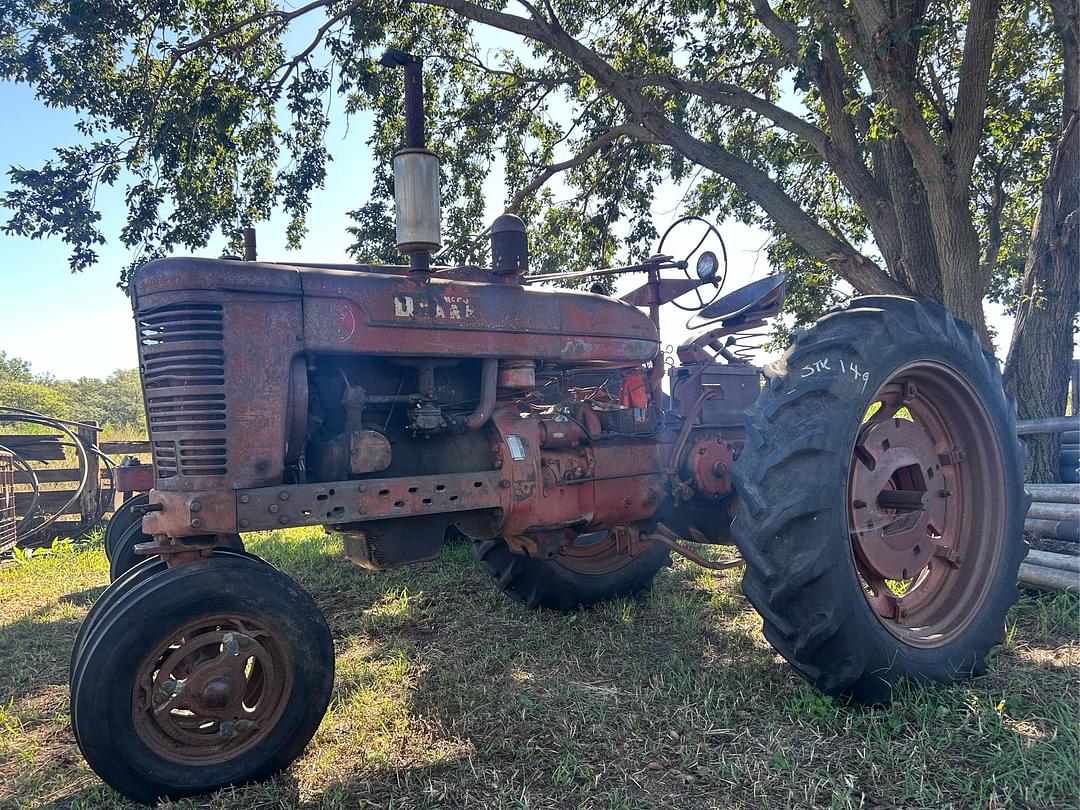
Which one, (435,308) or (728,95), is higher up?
(728,95)

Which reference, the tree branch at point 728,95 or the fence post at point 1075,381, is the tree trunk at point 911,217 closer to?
the tree branch at point 728,95

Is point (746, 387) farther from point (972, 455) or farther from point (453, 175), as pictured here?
point (453, 175)

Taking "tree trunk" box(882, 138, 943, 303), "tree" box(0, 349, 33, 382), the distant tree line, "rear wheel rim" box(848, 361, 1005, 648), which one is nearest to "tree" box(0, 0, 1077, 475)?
"tree trunk" box(882, 138, 943, 303)

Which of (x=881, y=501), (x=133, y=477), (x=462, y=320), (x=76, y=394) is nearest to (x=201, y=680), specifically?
(x=462, y=320)

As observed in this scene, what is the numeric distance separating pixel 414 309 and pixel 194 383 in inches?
33.3

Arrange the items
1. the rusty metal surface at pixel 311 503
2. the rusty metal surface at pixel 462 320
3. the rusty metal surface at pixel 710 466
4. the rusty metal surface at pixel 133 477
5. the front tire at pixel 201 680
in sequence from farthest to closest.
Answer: the rusty metal surface at pixel 133 477 < the rusty metal surface at pixel 710 466 < the rusty metal surface at pixel 462 320 < the rusty metal surface at pixel 311 503 < the front tire at pixel 201 680

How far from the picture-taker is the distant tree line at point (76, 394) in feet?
132

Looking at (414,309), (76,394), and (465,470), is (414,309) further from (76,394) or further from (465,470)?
(76,394)

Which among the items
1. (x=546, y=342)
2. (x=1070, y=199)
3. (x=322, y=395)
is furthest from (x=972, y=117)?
(x=322, y=395)

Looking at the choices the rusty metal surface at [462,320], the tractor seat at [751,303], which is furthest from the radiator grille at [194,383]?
the tractor seat at [751,303]

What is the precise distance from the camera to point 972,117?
5316 mm

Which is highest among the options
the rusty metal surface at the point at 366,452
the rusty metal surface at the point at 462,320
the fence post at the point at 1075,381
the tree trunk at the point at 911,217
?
the tree trunk at the point at 911,217

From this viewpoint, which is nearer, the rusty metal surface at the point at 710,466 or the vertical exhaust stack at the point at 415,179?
the vertical exhaust stack at the point at 415,179

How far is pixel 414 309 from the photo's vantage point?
2771 millimetres
